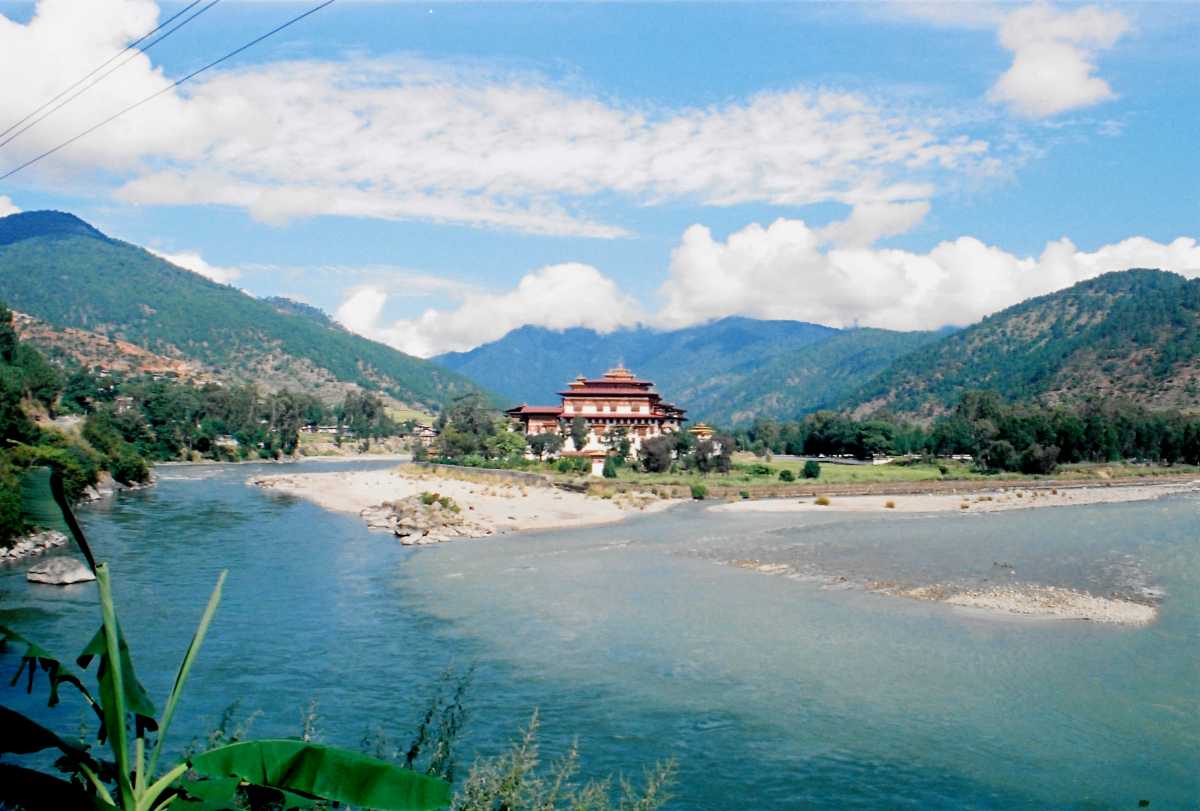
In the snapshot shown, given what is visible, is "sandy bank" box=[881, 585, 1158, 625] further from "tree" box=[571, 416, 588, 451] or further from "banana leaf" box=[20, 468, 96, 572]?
"tree" box=[571, 416, 588, 451]

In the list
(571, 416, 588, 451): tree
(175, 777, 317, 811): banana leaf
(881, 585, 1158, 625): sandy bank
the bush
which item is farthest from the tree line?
(175, 777, 317, 811): banana leaf

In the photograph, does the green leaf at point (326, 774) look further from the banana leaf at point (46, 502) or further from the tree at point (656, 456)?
the tree at point (656, 456)

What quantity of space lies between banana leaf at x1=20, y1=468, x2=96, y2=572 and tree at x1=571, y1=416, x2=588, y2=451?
235 ft

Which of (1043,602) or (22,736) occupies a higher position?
(22,736)

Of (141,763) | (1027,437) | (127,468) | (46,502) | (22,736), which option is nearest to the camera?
(141,763)

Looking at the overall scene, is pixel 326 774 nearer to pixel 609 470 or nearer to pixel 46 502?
pixel 46 502

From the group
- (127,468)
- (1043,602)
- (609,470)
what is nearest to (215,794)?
(1043,602)

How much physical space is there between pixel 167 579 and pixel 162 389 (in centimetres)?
7216

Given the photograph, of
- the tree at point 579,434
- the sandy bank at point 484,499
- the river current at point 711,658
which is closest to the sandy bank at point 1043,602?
the river current at point 711,658

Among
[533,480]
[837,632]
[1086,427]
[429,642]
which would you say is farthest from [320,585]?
[1086,427]

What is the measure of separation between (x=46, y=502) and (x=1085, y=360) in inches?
6276

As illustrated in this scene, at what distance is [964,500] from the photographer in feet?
180

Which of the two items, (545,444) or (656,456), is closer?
(656,456)

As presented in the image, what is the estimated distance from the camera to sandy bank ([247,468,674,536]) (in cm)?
4234
